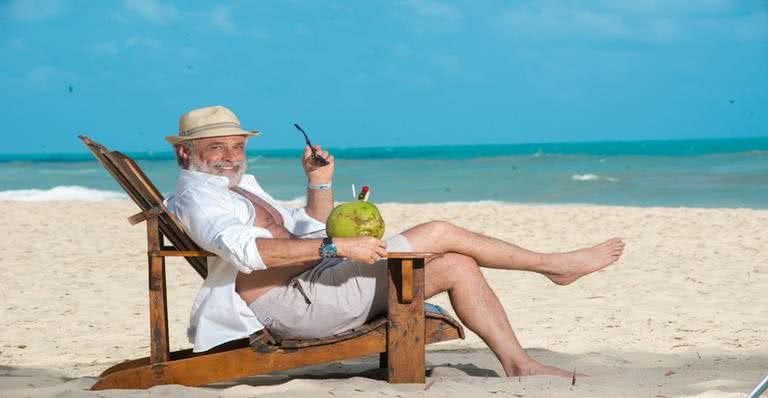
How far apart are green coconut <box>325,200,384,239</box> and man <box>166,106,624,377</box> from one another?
10 cm

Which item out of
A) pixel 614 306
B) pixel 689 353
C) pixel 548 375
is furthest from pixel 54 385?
pixel 614 306

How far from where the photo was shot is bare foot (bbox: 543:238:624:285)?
158 inches

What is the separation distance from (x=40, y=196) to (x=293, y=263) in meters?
21.7

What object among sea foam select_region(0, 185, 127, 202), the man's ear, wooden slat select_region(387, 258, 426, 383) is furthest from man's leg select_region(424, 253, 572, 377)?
sea foam select_region(0, 185, 127, 202)

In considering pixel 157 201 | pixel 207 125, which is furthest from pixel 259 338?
pixel 207 125

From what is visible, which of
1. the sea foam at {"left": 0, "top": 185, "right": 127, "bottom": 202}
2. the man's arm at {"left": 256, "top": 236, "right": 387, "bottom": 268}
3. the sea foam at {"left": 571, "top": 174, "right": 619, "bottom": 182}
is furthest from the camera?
the sea foam at {"left": 571, "top": 174, "right": 619, "bottom": 182}

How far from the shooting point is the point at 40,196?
2377 cm

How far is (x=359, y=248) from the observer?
345 cm

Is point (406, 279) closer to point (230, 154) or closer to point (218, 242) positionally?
point (218, 242)

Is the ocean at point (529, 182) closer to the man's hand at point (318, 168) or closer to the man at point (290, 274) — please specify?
the man's hand at point (318, 168)

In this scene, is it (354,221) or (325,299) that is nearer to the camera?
(354,221)

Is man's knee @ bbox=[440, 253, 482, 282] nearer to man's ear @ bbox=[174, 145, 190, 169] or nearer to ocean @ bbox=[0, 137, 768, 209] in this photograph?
man's ear @ bbox=[174, 145, 190, 169]

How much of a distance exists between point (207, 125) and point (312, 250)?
29.2 inches

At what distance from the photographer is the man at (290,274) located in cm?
369
